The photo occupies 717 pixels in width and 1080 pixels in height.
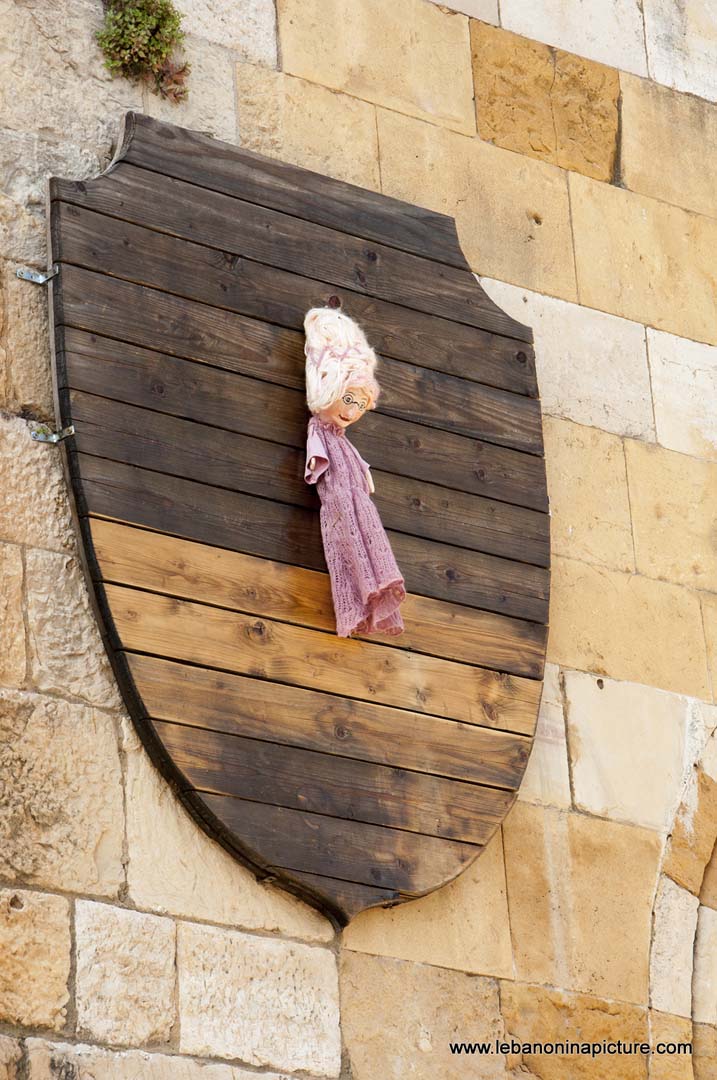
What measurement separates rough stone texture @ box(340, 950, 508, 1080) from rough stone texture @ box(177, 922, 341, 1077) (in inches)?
2.0

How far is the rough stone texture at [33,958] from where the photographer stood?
3.65 meters

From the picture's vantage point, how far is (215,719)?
13.2ft

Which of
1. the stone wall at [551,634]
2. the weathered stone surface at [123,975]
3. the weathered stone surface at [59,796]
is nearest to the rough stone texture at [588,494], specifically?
the stone wall at [551,634]

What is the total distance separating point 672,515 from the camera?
199 inches

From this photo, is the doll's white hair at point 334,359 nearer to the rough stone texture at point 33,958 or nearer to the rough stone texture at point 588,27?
the rough stone texture at point 33,958

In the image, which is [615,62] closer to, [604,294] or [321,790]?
[604,294]

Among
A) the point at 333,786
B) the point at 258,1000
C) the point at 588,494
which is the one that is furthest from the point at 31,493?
the point at 588,494

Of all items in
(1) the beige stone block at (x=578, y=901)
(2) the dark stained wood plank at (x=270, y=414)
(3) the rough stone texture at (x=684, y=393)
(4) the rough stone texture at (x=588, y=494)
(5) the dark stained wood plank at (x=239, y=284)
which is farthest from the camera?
(3) the rough stone texture at (x=684, y=393)

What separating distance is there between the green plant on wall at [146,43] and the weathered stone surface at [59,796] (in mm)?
1528

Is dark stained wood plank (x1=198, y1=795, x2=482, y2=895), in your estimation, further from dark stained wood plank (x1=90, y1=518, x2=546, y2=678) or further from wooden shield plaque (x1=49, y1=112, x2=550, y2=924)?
dark stained wood plank (x1=90, y1=518, x2=546, y2=678)

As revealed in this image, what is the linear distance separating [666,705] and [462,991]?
0.98 meters

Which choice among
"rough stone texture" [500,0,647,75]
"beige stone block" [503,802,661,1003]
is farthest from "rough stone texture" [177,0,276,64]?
"beige stone block" [503,802,661,1003]

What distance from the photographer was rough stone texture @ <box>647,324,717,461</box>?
5.16 metres

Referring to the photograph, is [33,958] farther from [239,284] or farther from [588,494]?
[588,494]
